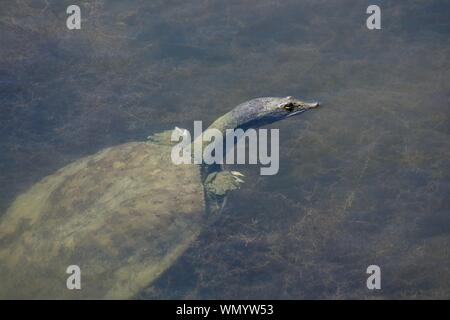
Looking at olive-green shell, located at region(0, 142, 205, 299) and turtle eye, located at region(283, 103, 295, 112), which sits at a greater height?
turtle eye, located at region(283, 103, 295, 112)

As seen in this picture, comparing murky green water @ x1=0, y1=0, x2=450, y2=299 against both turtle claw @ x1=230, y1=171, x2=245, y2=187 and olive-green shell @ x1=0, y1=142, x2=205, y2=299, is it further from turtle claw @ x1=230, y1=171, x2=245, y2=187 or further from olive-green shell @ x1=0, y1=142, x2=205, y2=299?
olive-green shell @ x1=0, y1=142, x2=205, y2=299

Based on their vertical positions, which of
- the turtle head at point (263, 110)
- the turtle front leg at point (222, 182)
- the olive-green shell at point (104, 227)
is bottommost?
the olive-green shell at point (104, 227)

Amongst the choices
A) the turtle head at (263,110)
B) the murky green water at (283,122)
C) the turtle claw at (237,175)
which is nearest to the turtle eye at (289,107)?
the turtle head at (263,110)

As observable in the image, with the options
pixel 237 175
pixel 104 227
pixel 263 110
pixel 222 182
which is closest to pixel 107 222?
pixel 104 227

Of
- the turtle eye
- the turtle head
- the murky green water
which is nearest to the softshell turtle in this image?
the murky green water

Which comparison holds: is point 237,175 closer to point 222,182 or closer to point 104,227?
point 222,182

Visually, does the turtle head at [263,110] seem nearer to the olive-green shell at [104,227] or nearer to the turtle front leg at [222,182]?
the turtle front leg at [222,182]

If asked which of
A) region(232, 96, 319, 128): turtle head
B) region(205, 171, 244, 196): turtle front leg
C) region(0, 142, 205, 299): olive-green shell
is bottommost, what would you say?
region(0, 142, 205, 299): olive-green shell
